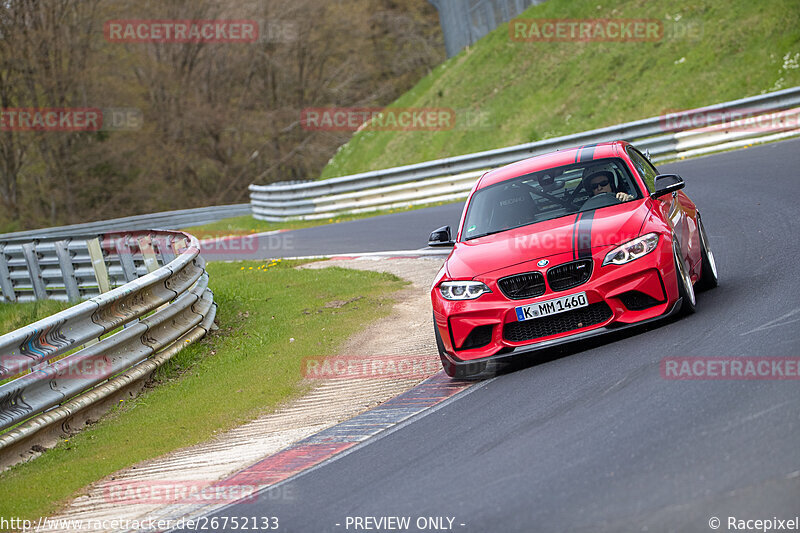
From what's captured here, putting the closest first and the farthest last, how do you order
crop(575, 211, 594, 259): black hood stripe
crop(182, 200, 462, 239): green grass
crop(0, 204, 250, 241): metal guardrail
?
1. crop(575, 211, 594, 259): black hood stripe
2. crop(182, 200, 462, 239): green grass
3. crop(0, 204, 250, 241): metal guardrail

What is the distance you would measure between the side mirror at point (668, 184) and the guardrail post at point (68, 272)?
961 centimetres

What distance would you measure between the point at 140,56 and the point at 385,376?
1742 inches

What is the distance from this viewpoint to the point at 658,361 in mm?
6348

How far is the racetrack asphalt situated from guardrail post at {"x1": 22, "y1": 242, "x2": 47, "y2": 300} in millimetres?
10813

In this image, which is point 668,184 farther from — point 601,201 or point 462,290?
point 462,290

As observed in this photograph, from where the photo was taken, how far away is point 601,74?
90.9 feet

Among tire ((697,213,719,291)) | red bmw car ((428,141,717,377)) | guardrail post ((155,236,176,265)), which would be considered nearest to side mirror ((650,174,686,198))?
red bmw car ((428,141,717,377))

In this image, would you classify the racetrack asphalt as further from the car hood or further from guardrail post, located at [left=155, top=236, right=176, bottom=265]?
guardrail post, located at [left=155, top=236, right=176, bottom=265]

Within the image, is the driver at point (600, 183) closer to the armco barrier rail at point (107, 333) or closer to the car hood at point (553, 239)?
the car hood at point (553, 239)

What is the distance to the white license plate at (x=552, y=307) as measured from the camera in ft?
22.6

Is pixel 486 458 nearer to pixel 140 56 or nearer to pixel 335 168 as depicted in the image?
pixel 335 168

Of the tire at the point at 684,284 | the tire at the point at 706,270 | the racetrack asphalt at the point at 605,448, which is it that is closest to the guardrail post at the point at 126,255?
the racetrack asphalt at the point at 605,448

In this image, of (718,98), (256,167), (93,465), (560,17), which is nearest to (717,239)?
(93,465)

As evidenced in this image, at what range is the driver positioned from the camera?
8.08 meters
